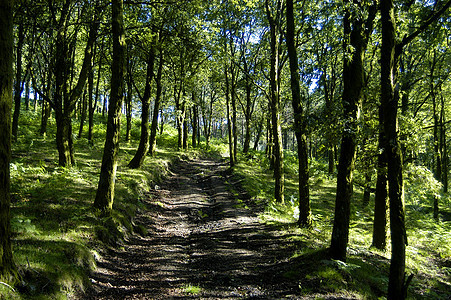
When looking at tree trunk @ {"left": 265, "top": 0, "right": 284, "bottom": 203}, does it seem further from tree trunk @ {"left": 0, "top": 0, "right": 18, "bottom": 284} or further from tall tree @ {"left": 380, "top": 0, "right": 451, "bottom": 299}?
tree trunk @ {"left": 0, "top": 0, "right": 18, "bottom": 284}

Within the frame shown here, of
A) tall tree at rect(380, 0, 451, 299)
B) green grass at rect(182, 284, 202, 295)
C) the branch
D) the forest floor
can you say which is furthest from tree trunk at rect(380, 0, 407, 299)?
green grass at rect(182, 284, 202, 295)

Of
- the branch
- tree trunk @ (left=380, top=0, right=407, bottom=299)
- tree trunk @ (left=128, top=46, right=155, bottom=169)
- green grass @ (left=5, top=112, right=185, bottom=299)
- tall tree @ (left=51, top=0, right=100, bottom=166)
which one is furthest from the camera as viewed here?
tree trunk @ (left=128, top=46, right=155, bottom=169)

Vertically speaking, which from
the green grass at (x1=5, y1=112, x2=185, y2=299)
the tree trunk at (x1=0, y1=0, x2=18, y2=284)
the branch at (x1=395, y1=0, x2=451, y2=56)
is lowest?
the green grass at (x1=5, y1=112, x2=185, y2=299)

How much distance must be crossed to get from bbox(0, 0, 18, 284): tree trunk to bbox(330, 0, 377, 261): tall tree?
6345 millimetres

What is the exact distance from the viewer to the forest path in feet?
18.7

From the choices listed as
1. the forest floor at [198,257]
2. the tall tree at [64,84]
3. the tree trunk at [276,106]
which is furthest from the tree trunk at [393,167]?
the tall tree at [64,84]

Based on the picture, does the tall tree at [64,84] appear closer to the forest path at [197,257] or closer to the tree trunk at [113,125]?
the tree trunk at [113,125]

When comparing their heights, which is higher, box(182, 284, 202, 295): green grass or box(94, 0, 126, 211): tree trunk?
box(94, 0, 126, 211): tree trunk

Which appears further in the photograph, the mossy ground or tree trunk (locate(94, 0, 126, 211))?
tree trunk (locate(94, 0, 126, 211))

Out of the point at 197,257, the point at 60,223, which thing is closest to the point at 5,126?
the point at 60,223

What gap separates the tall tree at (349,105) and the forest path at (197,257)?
1695mm

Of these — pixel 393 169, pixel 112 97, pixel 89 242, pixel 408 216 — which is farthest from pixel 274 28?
pixel 408 216

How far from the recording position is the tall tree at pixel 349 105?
21.1ft

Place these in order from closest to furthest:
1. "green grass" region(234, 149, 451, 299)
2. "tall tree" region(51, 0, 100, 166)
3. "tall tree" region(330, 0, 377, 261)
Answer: "green grass" region(234, 149, 451, 299)
"tall tree" region(330, 0, 377, 261)
"tall tree" region(51, 0, 100, 166)
